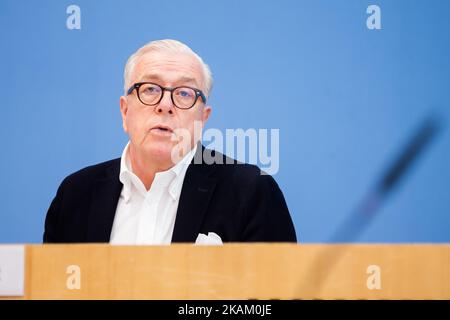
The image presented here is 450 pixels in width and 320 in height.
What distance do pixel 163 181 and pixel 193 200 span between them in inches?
6.1

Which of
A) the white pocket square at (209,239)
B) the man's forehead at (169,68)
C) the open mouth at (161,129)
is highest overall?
the man's forehead at (169,68)

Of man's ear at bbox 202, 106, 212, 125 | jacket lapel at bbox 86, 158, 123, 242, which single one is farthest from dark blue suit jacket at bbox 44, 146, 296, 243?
man's ear at bbox 202, 106, 212, 125

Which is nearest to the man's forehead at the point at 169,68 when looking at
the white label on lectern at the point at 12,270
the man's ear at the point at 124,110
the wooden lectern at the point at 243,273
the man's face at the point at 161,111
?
the man's face at the point at 161,111

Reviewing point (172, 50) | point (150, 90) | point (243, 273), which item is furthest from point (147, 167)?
point (243, 273)

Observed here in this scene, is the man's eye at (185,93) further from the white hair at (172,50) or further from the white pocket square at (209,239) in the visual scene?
the white pocket square at (209,239)

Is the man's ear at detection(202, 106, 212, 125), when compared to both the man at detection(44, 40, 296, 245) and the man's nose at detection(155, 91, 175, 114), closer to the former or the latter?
the man at detection(44, 40, 296, 245)

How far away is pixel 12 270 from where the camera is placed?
247cm

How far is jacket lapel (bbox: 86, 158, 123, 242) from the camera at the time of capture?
8.90ft

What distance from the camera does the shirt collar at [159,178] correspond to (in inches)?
110

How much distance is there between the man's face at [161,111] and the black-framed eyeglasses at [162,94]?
1 cm

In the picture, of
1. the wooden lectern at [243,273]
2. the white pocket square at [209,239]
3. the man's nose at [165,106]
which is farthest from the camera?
the man's nose at [165,106]

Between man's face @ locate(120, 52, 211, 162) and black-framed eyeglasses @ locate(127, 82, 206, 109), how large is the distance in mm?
13

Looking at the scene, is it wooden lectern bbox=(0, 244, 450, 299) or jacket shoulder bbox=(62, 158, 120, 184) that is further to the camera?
jacket shoulder bbox=(62, 158, 120, 184)
